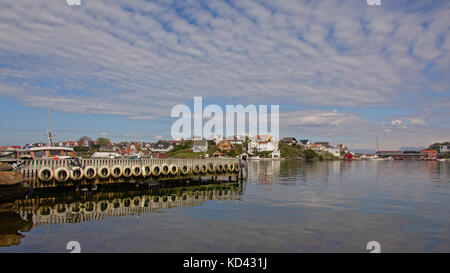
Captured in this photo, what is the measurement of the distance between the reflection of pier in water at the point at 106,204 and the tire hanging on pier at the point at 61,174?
155 cm

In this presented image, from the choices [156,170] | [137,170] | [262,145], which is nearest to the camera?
[137,170]

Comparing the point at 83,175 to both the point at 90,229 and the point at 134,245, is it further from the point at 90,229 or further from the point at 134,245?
the point at 134,245

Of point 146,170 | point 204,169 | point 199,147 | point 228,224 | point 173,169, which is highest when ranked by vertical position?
point 199,147

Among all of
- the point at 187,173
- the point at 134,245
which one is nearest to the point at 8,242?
the point at 134,245

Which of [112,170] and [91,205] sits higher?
[112,170]

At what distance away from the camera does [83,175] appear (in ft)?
86.8

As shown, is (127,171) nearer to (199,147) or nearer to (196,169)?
(196,169)

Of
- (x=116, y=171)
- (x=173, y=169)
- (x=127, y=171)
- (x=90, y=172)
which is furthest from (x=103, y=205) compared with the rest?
(x=173, y=169)

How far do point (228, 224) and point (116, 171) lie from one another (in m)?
15.0

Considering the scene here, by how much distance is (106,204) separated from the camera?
23.4 meters

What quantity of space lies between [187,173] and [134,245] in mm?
21947

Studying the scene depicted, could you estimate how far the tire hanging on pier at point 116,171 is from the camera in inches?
1121

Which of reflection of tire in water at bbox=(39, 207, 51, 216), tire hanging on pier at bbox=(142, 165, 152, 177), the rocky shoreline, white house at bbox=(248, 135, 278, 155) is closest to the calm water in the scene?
reflection of tire in water at bbox=(39, 207, 51, 216)

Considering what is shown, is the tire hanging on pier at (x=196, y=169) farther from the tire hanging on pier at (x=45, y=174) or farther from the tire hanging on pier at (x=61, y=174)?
the tire hanging on pier at (x=45, y=174)
